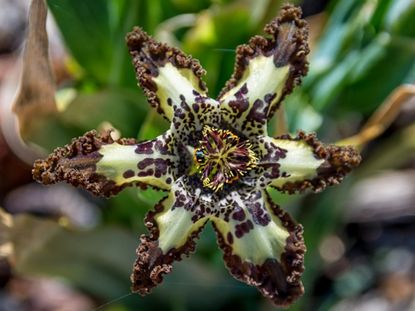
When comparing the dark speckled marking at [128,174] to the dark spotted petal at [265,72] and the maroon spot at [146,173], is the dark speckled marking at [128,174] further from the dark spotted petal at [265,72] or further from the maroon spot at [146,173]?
the dark spotted petal at [265,72]

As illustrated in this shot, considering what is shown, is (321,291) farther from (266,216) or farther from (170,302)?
(266,216)

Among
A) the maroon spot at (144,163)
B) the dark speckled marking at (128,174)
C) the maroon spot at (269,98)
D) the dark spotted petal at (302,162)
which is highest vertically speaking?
the maroon spot at (269,98)

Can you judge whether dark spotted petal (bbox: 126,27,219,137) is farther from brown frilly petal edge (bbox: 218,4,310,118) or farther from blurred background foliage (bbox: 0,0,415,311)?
blurred background foliage (bbox: 0,0,415,311)

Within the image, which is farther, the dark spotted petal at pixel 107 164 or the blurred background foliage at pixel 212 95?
the blurred background foliage at pixel 212 95

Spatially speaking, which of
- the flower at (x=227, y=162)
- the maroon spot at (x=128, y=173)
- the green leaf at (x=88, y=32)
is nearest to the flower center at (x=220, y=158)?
the flower at (x=227, y=162)

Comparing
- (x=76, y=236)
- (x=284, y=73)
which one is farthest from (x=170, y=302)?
(x=284, y=73)

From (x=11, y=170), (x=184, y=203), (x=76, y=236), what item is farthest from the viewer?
(x=11, y=170)
